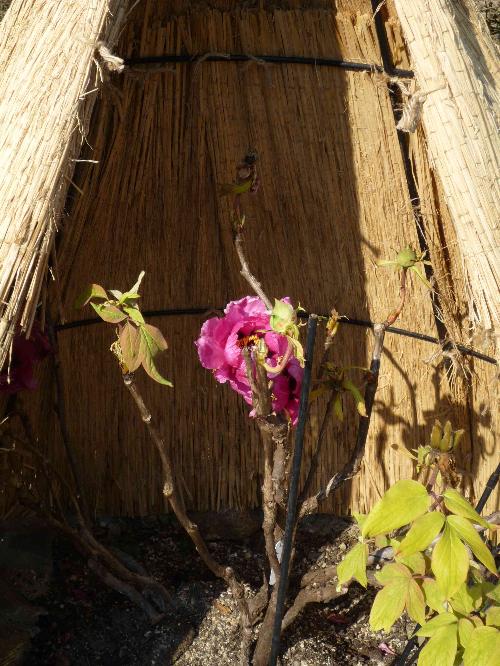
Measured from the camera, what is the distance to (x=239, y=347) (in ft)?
3.54

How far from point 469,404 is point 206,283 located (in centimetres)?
60

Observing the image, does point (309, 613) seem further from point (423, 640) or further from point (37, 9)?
point (37, 9)

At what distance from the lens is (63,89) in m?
1.03

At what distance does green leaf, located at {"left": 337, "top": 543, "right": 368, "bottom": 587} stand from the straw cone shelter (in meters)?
0.46

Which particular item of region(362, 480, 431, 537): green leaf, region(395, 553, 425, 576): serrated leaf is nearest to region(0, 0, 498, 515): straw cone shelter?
region(395, 553, 425, 576): serrated leaf

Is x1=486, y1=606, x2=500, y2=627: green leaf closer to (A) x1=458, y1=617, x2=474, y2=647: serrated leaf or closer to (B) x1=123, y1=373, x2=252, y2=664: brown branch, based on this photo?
(A) x1=458, y1=617, x2=474, y2=647: serrated leaf

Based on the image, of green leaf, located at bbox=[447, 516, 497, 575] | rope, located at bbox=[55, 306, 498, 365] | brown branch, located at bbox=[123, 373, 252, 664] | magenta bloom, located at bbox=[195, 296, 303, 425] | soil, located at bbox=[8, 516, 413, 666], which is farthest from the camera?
rope, located at bbox=[55, 306, 498, 365]

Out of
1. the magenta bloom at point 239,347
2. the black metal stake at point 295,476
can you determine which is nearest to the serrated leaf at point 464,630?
the black metal stake at point 295,476

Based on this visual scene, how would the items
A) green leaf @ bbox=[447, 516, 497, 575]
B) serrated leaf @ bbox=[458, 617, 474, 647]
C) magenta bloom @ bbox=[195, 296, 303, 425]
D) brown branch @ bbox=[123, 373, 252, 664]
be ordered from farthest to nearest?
brown branch @ bbox=[123, 373, 252, 664]
magenta bloom @ bbox=[195, 296, 303, 425]
serrated leaf @ bbox=[458, 617, 474, 647]
green leaf @ bbox=[447, 516, 497, 575]

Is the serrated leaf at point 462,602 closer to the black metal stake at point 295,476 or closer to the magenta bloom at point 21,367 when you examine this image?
the black metal stake at point 295,476

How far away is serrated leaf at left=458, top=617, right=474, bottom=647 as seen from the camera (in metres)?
0.95

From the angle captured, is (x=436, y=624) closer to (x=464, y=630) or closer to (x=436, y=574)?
(x=464, y=630)

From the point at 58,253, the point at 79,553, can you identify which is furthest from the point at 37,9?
the point at 79,553

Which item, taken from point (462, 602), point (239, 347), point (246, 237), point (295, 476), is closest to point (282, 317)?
point (239, 347)
